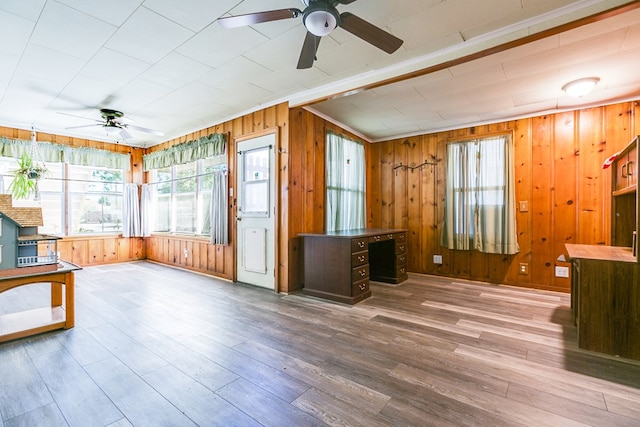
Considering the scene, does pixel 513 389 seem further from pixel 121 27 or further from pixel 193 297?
pixel 121 27

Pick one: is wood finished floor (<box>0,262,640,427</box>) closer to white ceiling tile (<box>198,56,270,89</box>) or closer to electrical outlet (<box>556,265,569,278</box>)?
electrical outlet (<box>556,265,569,278</box>)

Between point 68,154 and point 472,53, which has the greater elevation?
point 472,53

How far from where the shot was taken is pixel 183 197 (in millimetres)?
5586

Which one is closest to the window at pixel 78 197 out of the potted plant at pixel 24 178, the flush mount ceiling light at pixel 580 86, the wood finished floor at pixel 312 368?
the potted plant at pixel 24 178

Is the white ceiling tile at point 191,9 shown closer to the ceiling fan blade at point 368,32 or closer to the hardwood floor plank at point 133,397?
the ceiling fan blade at point 368,32

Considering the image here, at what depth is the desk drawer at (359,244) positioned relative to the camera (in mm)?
3338

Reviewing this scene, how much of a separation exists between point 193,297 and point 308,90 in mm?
2884

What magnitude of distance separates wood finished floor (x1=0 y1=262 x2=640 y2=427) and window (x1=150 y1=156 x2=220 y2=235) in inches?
84.6

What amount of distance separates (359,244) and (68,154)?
218 inches

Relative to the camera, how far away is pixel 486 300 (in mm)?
3510

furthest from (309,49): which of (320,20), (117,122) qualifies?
(117,122)

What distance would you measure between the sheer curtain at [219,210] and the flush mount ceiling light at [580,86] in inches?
175

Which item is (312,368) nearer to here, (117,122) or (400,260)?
(400,260)

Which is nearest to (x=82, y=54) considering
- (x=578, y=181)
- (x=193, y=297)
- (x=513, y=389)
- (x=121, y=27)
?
(x=121, y=27)
